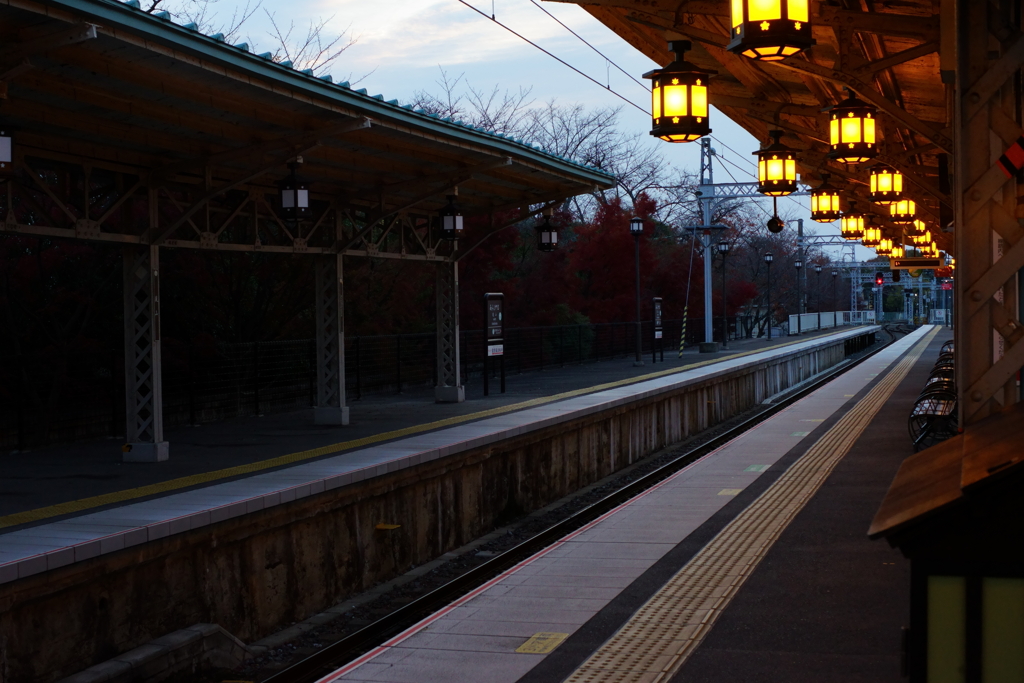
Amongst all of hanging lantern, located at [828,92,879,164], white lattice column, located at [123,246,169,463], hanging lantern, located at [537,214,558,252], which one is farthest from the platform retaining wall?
hanging lantern, located at [828,92,879,164]

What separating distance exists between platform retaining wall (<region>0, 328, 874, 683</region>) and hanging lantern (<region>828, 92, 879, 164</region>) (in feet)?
18.5

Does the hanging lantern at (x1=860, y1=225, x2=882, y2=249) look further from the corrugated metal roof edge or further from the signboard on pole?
the corrugated metal roof edge

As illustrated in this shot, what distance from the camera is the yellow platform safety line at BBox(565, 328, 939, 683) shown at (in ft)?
18.4

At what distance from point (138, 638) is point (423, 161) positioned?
9.86 meters

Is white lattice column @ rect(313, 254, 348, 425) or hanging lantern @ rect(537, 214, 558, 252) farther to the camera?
hanging lantern @ rect(537, 214, 558, 252)

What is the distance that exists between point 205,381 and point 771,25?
14.3 metres

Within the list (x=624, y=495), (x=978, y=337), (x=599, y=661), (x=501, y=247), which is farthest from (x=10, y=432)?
(x=501, y=247)

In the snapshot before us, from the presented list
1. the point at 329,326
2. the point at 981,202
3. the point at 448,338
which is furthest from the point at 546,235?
the point at 981,202

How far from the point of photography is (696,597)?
699 centimetres

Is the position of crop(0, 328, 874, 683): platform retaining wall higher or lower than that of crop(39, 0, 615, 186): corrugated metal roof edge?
lower

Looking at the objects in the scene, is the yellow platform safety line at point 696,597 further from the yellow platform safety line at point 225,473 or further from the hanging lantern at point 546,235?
the hanging lantern at point 546,235

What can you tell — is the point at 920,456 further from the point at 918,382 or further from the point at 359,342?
the point at 918,382

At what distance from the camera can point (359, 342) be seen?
72.1 feet

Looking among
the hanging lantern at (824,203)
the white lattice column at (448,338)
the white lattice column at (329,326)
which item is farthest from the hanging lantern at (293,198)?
the hanging lantern at (824,203)
